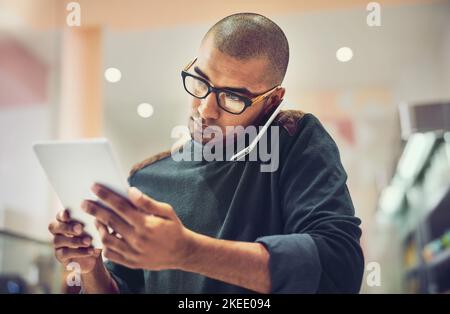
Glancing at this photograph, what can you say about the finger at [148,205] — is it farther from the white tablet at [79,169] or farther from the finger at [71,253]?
the finger at [71,253]

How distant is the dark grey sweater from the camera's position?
0.78m

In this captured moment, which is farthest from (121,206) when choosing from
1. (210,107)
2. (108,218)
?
(210,107)

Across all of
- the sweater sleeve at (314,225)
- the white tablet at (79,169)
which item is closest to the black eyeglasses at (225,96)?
the sweater sleeve at (314,225)

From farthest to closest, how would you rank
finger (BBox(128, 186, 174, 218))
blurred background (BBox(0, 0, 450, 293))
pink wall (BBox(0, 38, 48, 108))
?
pink wall (BBox(0, 38, 48, 108)) < blurred background (BBox(0, 0, 450, 293)) < finger (BBox(128, 186, 174, 218))

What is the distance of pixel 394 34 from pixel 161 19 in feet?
2.38

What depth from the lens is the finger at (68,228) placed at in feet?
2.76

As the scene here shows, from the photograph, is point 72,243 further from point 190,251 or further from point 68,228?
point 190,251

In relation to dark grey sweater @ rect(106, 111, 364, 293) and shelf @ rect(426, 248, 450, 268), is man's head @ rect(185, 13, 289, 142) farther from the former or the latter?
shelf @ rect(426, 248, 450, 268)

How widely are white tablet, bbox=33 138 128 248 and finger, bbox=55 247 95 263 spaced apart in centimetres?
5

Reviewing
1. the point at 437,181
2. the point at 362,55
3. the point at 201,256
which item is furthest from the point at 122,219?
the point at 437,181

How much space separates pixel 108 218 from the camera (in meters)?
0.71

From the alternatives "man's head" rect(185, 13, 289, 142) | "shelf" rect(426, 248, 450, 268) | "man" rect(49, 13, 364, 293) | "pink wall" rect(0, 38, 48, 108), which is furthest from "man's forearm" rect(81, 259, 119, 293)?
"shelf" rect(426, 248, 450, 268)

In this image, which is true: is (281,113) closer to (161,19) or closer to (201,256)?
(201,256)

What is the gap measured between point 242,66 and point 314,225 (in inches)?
12.6
